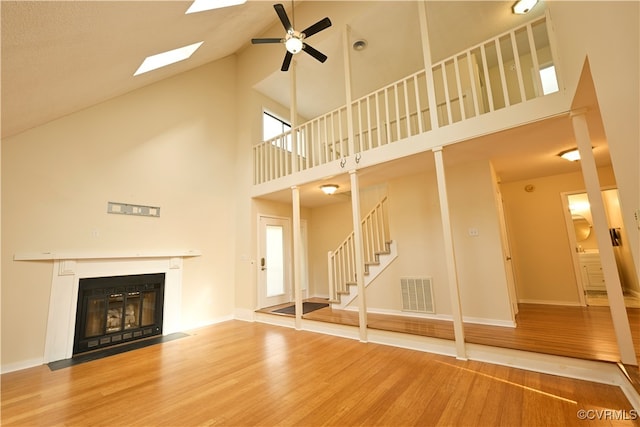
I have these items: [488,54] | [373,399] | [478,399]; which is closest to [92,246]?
[373,399]

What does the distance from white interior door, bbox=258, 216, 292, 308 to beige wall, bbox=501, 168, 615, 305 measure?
15.8 ft

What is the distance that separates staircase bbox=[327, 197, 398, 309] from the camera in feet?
16.4

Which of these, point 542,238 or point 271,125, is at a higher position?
point 271,125

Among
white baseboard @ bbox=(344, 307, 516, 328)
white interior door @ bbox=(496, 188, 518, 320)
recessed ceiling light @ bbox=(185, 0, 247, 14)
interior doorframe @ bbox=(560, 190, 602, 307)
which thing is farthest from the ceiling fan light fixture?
interior doorframe @ bbox=(560, 190, 602, 307)

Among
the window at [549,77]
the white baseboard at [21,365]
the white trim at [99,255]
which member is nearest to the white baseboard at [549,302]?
the window at [549,77]

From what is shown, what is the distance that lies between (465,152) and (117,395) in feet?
15.9

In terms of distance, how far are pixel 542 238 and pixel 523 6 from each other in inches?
157

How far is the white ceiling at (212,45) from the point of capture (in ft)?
6.81

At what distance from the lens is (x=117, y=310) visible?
4.10m

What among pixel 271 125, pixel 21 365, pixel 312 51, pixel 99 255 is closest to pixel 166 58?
pixel 312 51

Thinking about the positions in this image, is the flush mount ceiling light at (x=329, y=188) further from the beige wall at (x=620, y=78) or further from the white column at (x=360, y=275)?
the beige wall at (x=620, y=78)

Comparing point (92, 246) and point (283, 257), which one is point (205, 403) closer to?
point (92, 246)

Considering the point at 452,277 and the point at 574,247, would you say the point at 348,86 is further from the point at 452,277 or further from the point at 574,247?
the point at 574,247

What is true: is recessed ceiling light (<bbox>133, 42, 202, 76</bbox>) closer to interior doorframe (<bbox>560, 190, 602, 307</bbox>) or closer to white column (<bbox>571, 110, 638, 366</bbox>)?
white column (<bbox>571, 110, 638, 366</bbox>)
